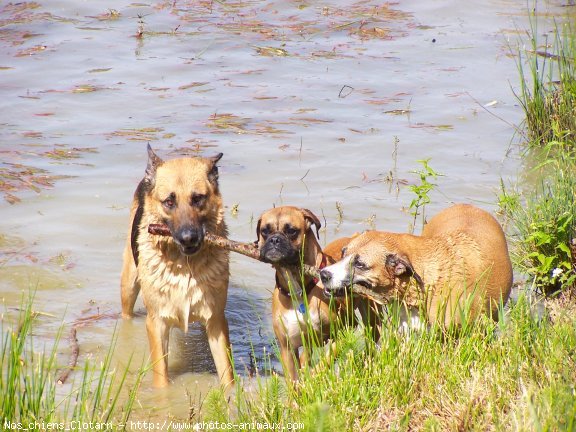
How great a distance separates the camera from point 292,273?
7227 mm

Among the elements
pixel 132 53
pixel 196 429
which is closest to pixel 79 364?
pixel 196 429

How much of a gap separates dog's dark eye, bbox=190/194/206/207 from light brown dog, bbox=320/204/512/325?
3.91 ft

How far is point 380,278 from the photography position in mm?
6562

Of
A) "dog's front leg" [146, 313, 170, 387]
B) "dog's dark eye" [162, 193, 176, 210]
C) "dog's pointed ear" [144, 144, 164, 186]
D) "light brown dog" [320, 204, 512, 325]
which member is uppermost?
"dog's pointed ear" [144, 144, 164, 186]

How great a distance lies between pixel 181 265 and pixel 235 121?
5.63 metres

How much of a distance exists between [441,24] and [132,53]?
545 centimetres

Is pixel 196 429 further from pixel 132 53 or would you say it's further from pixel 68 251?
pixel 132 53

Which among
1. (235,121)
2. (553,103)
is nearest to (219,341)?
(553,103)

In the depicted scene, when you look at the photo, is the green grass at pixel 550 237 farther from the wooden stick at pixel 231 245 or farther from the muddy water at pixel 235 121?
the muddy water at pixel 235 121

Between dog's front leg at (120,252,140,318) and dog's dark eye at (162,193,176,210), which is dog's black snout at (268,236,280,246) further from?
dog's front leg at (120,252,140,318)

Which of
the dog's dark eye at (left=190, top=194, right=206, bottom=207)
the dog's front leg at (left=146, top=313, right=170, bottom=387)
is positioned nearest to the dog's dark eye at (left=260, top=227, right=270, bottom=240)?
the dog's dark eye at (left=190, top=194, right=206, bottom=207)

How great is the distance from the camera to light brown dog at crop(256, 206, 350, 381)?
7032mm

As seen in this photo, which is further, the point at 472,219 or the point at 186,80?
the point at 186,80

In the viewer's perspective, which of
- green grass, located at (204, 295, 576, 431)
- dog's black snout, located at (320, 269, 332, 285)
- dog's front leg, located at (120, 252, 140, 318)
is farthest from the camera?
dog's front leg, located at (120, 252, 140, 318)
